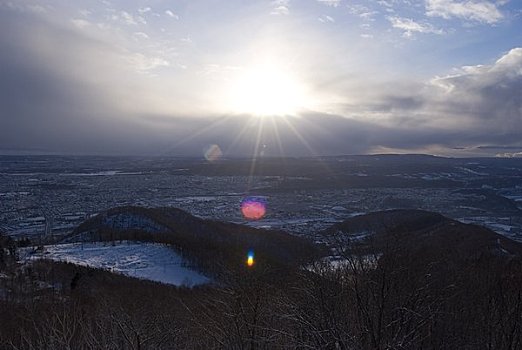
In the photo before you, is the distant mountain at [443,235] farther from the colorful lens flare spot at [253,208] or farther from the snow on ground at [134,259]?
the colorful lens flare spot at [253,208]

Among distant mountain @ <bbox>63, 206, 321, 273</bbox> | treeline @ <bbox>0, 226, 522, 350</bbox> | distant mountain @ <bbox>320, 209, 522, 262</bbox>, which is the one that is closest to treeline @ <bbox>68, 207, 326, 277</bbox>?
distant mountain @ <bbox>63, 206, 321, 273</bbox>

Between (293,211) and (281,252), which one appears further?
(293,211)

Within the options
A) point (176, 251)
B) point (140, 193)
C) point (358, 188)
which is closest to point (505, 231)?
point (176, 251)

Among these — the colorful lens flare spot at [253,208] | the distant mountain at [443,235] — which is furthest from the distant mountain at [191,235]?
the colorful lens flare spot at [253,208]

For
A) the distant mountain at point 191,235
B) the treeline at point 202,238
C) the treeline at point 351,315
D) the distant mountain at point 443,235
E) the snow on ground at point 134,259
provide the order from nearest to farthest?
the treeline at point 351,315 → the distant mountain at point 443,235 → the snow on ground at point 134,259 → the treeline at point 202,238 → the distant mountain at point 191,235

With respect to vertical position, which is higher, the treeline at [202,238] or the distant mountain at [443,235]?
the distant mountain at [443,235]

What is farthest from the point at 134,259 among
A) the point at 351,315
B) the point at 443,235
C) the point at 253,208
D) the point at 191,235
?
the point at 253,208

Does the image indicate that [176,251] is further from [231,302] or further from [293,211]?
[293,211]
